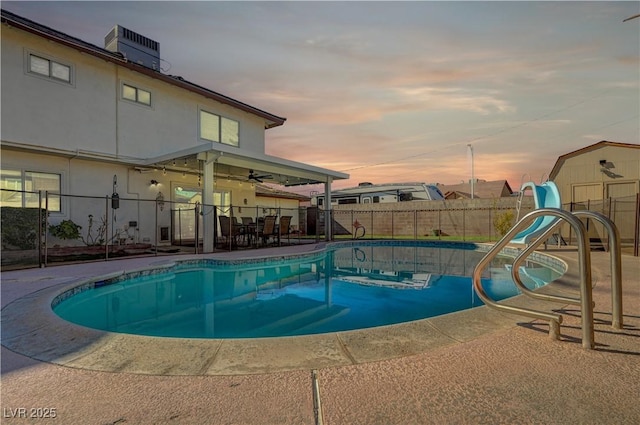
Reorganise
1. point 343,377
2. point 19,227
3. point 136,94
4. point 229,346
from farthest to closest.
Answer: point 136,94 → point 19,227 → point 229,346 → point 343,377

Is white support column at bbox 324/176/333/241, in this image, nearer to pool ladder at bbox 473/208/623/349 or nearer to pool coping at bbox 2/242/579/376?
pool coping at bbox 2/242/579/376

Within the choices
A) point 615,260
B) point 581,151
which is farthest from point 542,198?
point 615,260

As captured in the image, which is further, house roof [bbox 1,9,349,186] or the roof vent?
the roof vent

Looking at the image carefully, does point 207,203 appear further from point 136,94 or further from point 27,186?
point 136,94

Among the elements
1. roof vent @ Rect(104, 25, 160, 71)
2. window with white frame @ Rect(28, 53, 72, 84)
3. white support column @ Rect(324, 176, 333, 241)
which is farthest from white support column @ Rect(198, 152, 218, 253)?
white support column @ Rect(324, 176, 333, 241)

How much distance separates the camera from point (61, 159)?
10.2 meters

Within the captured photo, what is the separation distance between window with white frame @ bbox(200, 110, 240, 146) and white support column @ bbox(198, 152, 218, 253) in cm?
406

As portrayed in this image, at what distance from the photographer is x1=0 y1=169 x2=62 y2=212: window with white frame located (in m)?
9.16

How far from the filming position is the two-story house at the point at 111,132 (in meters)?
9.27

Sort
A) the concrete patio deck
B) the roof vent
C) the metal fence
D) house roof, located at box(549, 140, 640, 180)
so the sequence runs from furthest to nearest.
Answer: house roof, located at box(549, 140, 640, 180), the roof vent, the metal fence, the concrete patio deck

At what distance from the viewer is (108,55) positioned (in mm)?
10742

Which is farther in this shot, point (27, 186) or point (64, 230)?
point (64, 230)

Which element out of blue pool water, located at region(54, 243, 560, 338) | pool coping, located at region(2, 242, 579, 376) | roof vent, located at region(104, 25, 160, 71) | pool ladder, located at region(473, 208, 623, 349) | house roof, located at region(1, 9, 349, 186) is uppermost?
roof vent, located at region(104, 25, 160, 71)

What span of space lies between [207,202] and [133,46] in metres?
7.34
